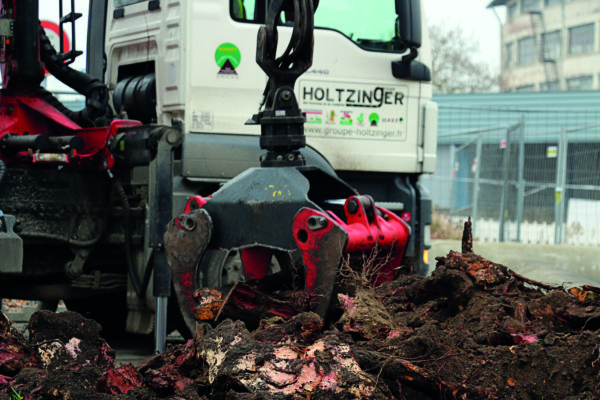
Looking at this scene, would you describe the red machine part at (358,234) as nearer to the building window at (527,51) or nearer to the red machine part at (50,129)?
the red machine part at (50,129)

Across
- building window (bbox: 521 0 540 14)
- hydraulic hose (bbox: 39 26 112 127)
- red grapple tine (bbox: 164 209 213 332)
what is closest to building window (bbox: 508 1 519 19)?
building window (bbox: 521 0 540 14)

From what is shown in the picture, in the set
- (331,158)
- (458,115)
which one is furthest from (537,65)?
(331,158)

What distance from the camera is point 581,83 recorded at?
4447 cm

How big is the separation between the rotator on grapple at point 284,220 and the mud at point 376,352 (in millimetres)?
235

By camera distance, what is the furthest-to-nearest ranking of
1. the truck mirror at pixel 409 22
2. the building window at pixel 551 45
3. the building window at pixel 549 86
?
the building window at pixel 551 45
the building window at pixel 549 86
the truck mirror at pixel 409 22

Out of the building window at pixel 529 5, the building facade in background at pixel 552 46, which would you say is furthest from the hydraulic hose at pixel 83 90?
the building window at pixel 529 5

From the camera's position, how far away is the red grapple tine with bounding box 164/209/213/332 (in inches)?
172

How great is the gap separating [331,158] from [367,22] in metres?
1.16

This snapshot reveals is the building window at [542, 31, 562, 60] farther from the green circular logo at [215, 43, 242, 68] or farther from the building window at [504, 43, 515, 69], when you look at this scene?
the green circular logo at [215, 43, 242, 68]

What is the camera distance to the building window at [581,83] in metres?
43.9

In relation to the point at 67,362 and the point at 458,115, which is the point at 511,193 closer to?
the point at 458,115

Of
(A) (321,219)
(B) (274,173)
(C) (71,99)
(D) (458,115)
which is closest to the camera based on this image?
(A) (321,219)

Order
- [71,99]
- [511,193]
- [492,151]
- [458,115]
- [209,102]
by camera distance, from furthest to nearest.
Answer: [458,115] → [492,151] → [511,193] → [71,99] → [209,102]

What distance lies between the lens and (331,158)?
274 inches
